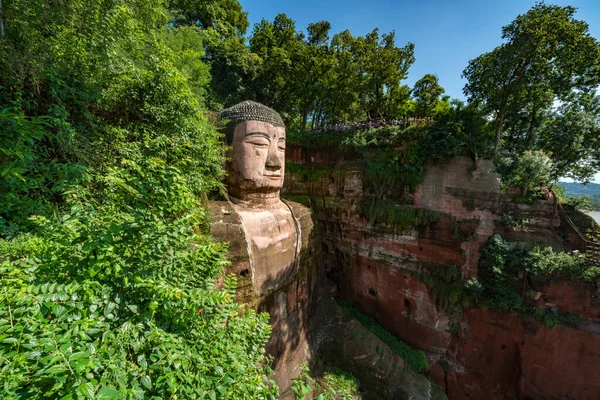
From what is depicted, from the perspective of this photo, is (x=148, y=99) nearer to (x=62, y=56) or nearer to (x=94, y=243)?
(x=62, y=56)

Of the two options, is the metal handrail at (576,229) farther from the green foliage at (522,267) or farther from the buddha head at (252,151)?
the buddha head at (252,151)

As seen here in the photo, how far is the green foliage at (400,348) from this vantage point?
11.3 metres

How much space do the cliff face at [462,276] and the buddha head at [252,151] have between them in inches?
238

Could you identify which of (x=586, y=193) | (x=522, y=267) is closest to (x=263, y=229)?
(x=522, y=267)

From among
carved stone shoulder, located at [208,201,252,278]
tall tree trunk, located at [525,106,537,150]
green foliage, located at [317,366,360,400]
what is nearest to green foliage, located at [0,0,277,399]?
carved stone shoulder, located at [208,201,252,278]

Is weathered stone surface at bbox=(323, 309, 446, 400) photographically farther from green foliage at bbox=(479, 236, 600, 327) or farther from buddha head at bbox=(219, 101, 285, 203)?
buddha head at bbox=(219, 101, 285, 203)

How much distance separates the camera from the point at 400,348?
11758 millimetres

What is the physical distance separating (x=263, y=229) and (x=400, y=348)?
10.00 meters

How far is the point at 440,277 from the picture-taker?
11.2m

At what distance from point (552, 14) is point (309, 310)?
14.9 metres

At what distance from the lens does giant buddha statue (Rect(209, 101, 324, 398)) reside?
6.70m

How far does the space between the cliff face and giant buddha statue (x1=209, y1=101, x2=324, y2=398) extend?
544 cm

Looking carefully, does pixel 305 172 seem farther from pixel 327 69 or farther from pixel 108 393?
pixel 108 393

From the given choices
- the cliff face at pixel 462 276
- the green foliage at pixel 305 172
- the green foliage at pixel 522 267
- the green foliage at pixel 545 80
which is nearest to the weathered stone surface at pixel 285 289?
the cliff face at pixel 462 276
